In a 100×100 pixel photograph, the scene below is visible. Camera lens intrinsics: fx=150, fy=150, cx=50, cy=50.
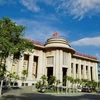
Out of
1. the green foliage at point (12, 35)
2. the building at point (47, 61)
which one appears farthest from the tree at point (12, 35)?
the building at point (47, 61)

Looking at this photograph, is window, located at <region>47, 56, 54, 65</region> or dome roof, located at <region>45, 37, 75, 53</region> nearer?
dome roof, located at <region>45, 37, 75, 53</region>

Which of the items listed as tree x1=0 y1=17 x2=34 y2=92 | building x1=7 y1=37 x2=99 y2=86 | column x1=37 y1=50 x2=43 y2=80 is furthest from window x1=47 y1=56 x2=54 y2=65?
tree x1=0 y1=17 x2=34 y2=92

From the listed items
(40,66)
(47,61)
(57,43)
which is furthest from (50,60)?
(57,43)

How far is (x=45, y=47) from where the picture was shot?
50.2 metres

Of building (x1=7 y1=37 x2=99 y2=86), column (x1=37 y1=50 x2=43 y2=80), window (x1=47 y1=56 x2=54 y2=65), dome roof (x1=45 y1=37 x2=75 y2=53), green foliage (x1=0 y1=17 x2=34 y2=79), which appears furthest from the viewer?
window (x1=47 y1=56 x2=54 y2=65)

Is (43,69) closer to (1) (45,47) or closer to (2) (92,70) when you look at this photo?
(1) (45,47)

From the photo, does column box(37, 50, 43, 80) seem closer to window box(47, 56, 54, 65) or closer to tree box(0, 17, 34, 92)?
window box(47, 56, 54, 65)

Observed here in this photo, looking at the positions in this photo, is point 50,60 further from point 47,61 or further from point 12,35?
point 12,35

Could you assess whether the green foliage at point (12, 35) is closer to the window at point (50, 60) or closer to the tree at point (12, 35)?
the tree at point (12, 35)

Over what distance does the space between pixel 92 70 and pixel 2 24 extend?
51.5m

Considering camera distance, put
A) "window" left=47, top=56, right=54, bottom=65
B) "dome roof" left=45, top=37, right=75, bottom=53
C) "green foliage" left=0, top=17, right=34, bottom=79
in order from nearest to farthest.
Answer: "green foliage" left=0, top=17, right=34, bottom=79 < "dome roof" left=45, top=37, right=75, bottom=53 < "window" left=47, top=56, right=54, bottom=65

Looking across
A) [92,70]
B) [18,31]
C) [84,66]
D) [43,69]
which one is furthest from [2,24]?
[92,70]

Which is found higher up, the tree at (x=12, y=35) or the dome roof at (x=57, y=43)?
the dome roof at (x=57, y=43)

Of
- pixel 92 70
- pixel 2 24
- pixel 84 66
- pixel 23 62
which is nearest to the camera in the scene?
pixel 2 24
